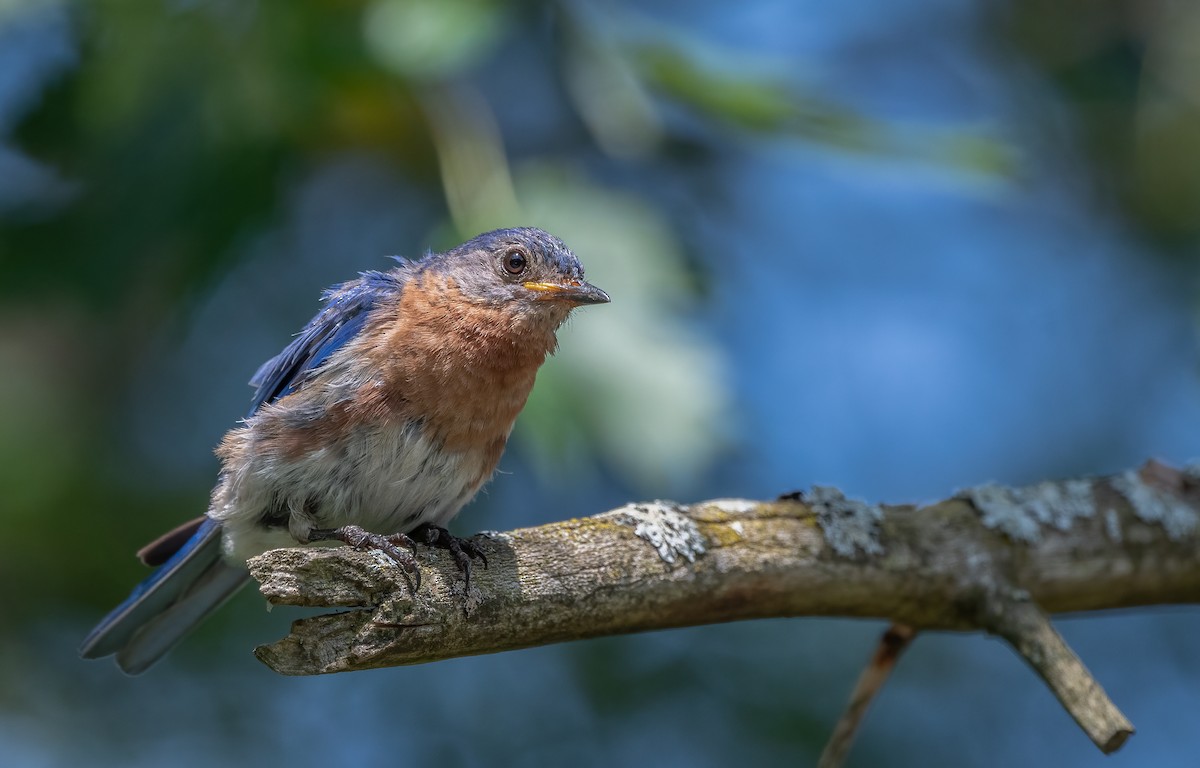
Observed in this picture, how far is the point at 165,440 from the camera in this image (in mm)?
6094

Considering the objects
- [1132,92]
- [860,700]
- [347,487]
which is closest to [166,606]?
[347,487]

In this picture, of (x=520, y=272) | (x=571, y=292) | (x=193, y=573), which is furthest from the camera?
(x=520, y=272)

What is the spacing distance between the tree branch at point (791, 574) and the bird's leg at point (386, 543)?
44 millimetres

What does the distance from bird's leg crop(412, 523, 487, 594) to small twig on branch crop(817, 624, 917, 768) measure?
1251mm

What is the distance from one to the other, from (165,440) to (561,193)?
9.59 ft

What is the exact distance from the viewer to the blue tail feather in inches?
167

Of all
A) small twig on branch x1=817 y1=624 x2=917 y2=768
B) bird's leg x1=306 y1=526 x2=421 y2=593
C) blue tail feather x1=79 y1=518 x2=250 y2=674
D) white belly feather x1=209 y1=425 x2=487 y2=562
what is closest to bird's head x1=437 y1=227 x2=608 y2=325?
white belly feather x1=209 y1=425 x2=487 y2=562

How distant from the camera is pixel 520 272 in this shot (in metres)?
4.50

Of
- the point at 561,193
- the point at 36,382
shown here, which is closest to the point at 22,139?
the point at 36,382

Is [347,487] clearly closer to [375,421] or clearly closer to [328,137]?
[375,421]

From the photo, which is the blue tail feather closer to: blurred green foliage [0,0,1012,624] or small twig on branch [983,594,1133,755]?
blurred green foliage [0,0,1012,624]

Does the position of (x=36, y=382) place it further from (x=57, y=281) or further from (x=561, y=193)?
(x=561, y=193)

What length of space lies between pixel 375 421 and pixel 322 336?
1.81 feet

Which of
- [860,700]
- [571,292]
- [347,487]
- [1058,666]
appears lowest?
[860,700]
